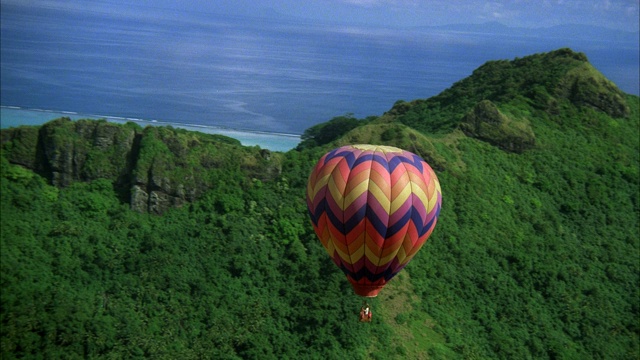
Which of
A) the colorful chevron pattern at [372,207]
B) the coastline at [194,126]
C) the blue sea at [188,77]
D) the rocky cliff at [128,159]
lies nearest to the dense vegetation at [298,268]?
the rocky cliff at [128,159]

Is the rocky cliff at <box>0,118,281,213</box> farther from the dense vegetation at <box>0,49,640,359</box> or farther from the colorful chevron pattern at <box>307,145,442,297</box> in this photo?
the colorful chevron pattern at <box>307,145,442,297</box>

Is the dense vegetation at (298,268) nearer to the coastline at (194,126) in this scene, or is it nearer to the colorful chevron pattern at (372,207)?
the colorful chevron pattern at (372,207)

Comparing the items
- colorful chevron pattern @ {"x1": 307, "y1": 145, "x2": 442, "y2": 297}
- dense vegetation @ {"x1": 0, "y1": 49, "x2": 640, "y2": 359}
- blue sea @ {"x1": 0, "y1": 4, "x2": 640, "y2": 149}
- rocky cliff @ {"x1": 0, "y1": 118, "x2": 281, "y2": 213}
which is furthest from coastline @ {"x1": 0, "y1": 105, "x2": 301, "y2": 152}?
colorful chevron pattern @ {"x1": 307, "y1": 145, "x2": 442, "y2": 297}

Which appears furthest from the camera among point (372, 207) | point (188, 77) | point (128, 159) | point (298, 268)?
point (188, 77)

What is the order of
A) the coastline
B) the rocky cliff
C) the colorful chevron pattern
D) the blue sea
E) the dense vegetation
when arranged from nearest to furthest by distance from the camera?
1. the colorful chevron pattern
2. the dense vegetation
3. the rocky cliff
4. the coastline
5. the blue sea

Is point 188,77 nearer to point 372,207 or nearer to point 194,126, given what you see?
point 194,126

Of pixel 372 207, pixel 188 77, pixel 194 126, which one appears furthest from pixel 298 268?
pixel 188 77

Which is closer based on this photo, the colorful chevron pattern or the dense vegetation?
the colorful chevron pattern

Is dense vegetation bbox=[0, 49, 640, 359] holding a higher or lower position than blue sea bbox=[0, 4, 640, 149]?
lower
